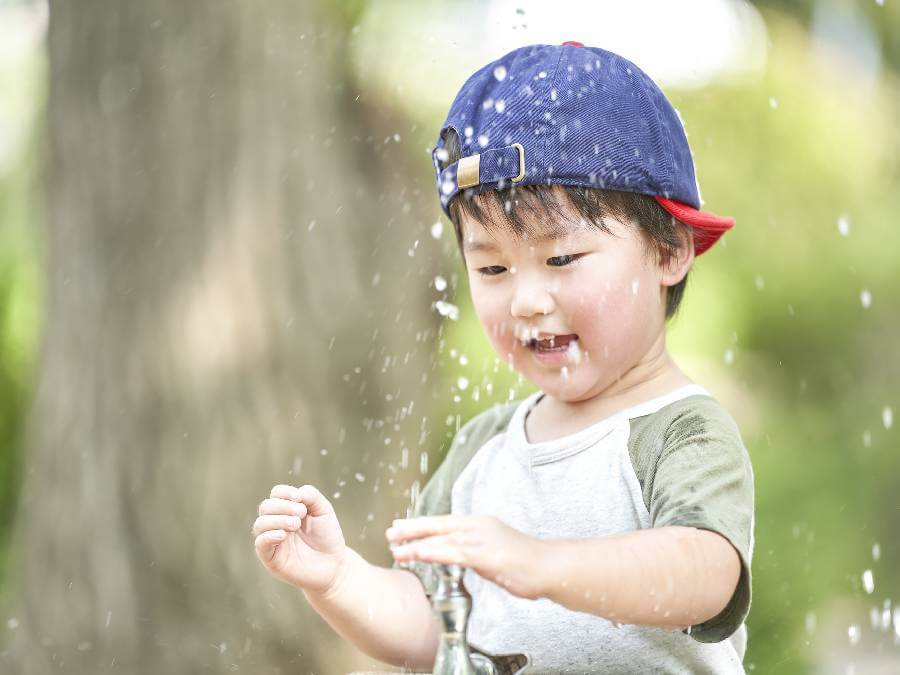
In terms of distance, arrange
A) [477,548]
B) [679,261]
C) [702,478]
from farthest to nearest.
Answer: [679,261] < [702,478] < [477,548]

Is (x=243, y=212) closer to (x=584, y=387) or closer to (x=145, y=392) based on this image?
(x=145, y=392)

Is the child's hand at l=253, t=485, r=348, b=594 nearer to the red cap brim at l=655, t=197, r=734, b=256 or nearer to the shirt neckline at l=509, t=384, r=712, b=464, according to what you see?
the shirt neckline at l=509, t=384, r=712, b=464

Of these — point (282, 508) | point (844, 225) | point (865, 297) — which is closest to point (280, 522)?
point (282, 508)

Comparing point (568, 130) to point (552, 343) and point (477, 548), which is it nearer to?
point (552, 343)

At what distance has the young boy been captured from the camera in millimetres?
2287

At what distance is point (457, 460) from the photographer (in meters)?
2.85

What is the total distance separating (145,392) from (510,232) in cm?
288

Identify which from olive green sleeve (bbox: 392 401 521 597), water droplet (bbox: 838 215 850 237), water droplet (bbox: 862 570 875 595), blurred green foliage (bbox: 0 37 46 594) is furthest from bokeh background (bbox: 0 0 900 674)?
blurred green foliage (bbox: 0 37 46 594)

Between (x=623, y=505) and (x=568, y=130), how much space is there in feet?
2.40

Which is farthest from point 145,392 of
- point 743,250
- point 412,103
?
point 743,250

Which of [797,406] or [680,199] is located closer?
[680,199]

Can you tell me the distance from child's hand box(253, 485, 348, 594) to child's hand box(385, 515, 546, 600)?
0.55m

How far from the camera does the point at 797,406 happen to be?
815 cm

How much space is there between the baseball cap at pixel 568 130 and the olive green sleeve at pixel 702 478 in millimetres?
427
